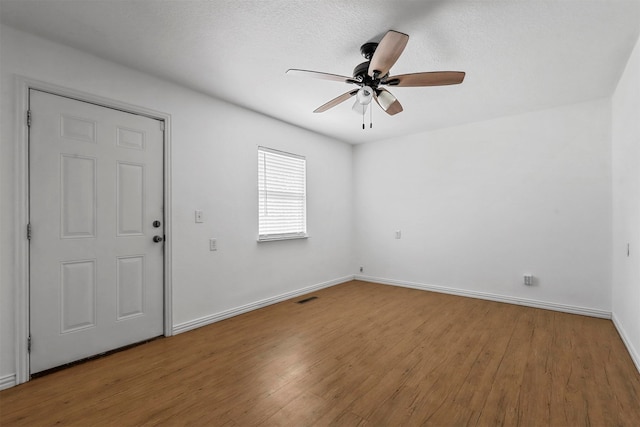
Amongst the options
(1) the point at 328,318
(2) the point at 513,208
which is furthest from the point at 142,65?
(2) the point at 513,208

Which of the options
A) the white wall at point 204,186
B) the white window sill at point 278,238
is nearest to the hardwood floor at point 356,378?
the white wall at point 204,186

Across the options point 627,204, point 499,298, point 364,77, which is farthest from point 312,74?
point 499,298

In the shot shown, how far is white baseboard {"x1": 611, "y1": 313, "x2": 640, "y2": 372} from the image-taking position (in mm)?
2303

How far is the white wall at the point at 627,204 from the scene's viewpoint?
2340mm

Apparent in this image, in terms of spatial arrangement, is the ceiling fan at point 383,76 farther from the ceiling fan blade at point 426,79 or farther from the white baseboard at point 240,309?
the white baseboard at point 240,309

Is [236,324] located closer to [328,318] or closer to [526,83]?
[328,318]

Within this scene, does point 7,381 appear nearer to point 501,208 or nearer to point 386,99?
point 386,99

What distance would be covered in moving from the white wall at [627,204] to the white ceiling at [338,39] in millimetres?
285

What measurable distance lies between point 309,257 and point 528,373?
3023 mm

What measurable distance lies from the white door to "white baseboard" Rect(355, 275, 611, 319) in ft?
11.6

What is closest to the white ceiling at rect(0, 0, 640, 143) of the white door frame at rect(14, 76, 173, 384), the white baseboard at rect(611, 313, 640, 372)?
the white door frame at rect(14, 76, 173, 384)

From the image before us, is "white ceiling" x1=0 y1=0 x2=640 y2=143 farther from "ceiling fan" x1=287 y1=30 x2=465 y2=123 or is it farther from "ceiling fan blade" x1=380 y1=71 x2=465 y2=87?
"ceiling fan blade" x1=380 y1=71 x2=465 y2=87

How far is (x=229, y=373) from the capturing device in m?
2.25

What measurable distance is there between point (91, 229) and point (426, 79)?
2.99 meters
